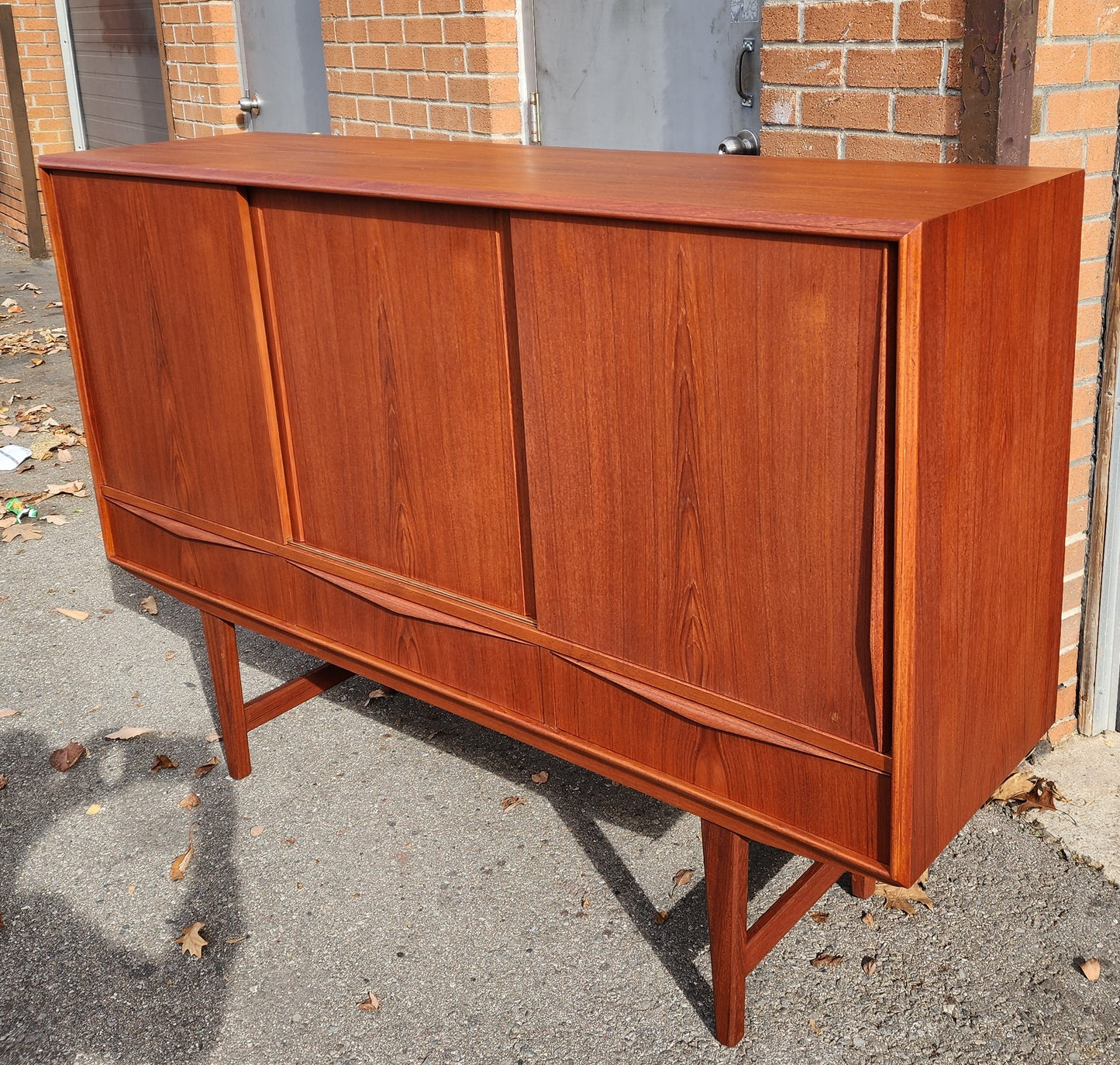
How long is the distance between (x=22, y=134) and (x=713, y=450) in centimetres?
973

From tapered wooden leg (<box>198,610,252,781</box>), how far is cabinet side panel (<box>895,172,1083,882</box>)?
190 centimetres

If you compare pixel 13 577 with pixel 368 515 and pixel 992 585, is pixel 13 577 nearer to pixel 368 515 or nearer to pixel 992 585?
pixel 368 515

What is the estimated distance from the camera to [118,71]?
7.96 m

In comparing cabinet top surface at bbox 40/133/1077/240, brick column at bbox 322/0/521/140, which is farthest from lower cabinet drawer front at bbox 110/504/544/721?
brick column at bbox 322/0/521/140

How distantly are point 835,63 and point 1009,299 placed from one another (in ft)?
3.98

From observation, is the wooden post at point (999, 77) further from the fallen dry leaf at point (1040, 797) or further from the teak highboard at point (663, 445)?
the fallen dry leaf at point (1040, 797)

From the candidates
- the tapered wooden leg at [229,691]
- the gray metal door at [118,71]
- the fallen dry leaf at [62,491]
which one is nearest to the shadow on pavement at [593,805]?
the tapered wooden leg at [229,691]

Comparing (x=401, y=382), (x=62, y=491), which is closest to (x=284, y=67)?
(x=62, y=491)

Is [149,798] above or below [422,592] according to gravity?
below

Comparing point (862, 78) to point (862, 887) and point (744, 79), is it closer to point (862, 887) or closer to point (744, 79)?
point (744, 79)

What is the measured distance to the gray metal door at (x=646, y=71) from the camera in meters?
3.26

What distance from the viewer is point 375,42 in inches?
176

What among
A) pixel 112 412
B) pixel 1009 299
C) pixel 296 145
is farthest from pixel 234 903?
pixel 1009 299

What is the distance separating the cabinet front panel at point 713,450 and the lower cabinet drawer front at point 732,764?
0.07 m
